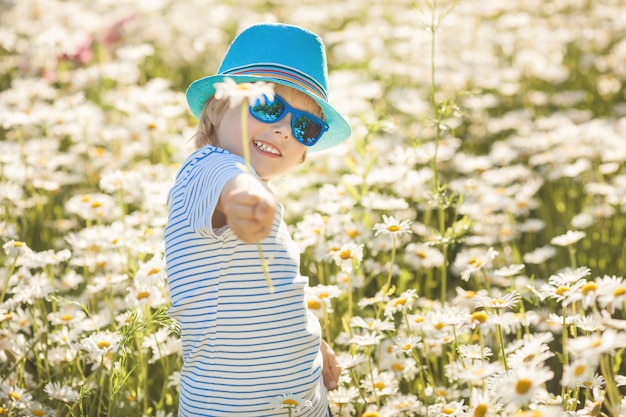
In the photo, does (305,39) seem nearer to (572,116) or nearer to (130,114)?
(130,114)

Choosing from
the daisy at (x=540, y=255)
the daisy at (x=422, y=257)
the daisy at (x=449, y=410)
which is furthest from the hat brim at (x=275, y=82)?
the daisy at (x=540, y=255)

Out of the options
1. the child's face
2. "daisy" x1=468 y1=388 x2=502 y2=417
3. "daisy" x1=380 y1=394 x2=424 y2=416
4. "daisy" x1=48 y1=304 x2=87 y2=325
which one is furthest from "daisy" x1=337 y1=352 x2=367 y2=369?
"daisy" x1=48 y1=304 x2=87 y2=325

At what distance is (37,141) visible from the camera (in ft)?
12.8

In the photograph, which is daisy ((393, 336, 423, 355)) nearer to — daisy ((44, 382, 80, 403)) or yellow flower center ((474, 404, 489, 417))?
yellow flower center ((474, 404, 489, 417))

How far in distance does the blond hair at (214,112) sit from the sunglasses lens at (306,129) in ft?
0.21

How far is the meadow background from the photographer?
223 centimetres

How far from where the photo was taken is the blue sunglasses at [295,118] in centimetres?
189

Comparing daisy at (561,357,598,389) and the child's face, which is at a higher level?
the child's face

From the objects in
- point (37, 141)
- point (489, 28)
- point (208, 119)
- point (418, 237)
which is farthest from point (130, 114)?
point (489, 28)

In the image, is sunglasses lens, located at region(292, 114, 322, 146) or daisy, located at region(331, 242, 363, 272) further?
daisy, located at region(331, 242, 363, 272)

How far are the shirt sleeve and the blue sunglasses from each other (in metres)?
0.13

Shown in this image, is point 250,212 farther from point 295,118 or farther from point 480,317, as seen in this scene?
point 480,317

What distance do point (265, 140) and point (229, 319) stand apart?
0.45 m

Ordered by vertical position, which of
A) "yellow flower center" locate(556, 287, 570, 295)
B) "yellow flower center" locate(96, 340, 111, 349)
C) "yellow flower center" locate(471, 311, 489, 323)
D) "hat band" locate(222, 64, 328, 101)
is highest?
"hat band" locate(222, 64, 328, 101)
